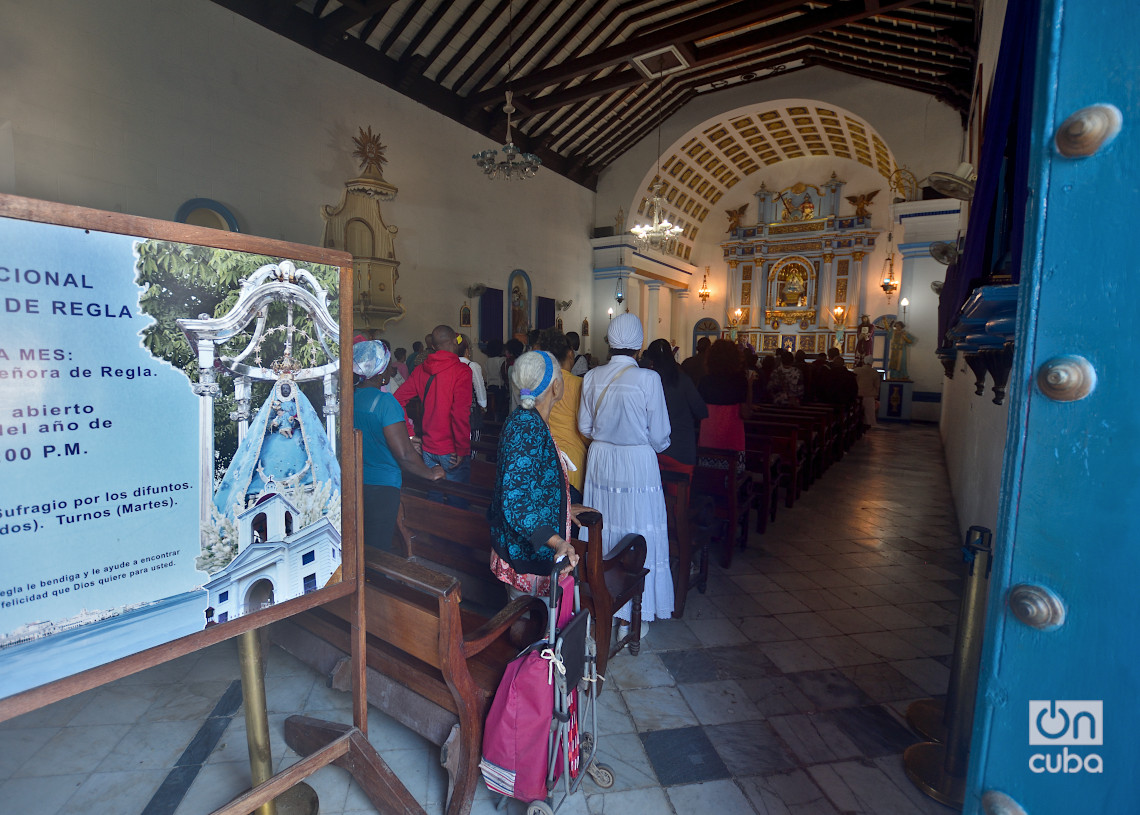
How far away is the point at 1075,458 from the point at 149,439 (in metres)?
1.50

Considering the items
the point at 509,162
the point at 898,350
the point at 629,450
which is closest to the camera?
the point at 629,450

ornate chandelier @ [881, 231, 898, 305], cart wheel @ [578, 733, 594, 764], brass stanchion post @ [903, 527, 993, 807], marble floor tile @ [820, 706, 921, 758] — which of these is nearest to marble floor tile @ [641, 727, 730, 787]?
cart wheel @ [578, 733, 594, 764]

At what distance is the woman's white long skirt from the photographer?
2.86 meters

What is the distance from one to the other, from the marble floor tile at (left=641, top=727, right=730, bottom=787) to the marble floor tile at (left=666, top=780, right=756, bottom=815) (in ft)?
0.10

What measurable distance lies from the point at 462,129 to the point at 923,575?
9760 mm

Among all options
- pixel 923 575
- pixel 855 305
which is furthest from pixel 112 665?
pixel 855 305

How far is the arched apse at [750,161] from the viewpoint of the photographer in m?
12.6

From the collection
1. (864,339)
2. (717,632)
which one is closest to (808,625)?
(717,632)

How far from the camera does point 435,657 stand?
A: 167cm

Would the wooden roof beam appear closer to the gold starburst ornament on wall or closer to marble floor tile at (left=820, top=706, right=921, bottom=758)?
the gold starburst ornament on wall

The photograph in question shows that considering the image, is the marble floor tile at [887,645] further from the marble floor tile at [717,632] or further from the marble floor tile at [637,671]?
the marble floor tile at [637,671]

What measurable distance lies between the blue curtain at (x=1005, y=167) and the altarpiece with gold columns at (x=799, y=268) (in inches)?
541

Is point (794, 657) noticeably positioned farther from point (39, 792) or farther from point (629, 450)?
A: point (39, 792)

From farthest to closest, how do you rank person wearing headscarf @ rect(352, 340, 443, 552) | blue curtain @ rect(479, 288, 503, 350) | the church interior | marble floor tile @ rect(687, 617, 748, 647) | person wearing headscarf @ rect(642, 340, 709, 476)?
blue curtain @ rect(479, 288, 503, 350) → person wearing headscarf @ rect(642, 340, 709, 476) → marble floor tile @ rect(687, 617, 748, 647) → person wearing headscarf @ rect(352, 340, 443, 552) → the church interior
